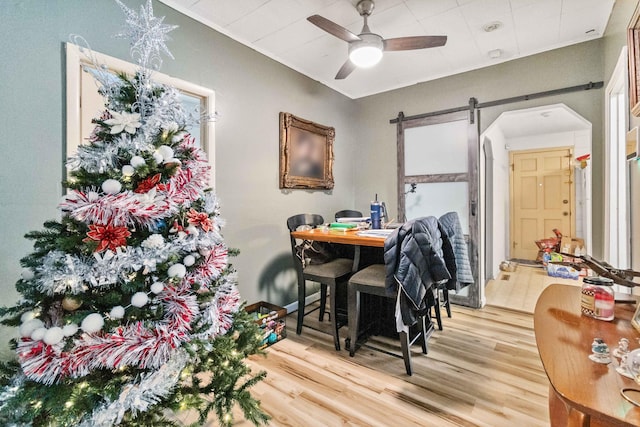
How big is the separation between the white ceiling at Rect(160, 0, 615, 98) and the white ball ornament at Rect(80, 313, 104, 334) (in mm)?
2269

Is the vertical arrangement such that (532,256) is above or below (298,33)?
below

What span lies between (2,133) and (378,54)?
7.77ft

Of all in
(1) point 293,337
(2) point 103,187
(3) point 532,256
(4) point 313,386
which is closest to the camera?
(2) point 103,187

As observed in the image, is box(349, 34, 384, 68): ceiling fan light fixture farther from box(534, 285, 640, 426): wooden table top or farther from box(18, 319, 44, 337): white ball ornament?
box(18, 319, 44, 337): white ball ornament

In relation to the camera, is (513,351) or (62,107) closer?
(62,107)

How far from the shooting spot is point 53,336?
868mm

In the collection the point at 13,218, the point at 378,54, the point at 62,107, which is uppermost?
the point at 378,54

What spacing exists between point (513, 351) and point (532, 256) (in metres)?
4.19

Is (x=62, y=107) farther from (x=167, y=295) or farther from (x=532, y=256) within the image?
(x=532, y=256)

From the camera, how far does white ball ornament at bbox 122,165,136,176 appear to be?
39.5 inches

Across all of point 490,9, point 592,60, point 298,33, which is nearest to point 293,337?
point 298,33

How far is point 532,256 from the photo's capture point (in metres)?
5.55

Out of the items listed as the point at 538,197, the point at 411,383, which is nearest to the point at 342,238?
the point at 411,383

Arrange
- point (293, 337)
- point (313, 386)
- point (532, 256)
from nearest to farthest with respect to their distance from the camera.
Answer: point (313, 386) → point (293, 337) → point (532, 256)
